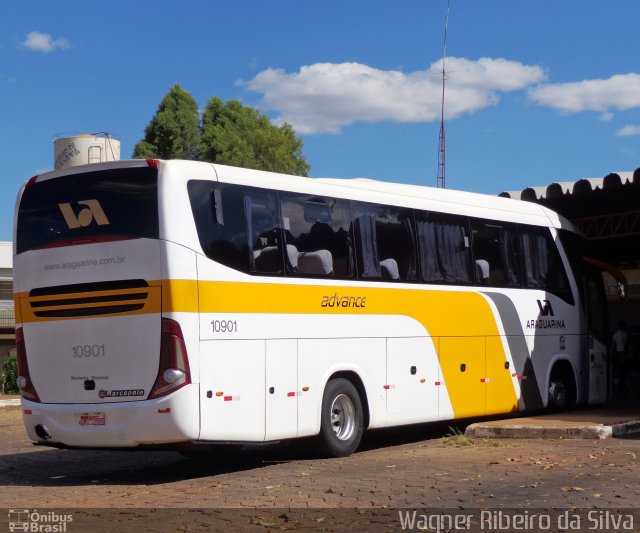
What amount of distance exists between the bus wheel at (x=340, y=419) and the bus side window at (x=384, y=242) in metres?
1.56

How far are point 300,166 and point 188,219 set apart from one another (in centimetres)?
5763

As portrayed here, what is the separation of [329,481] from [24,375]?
3.97m

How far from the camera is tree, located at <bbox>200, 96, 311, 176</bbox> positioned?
209 ft

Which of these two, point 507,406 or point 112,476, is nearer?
point 112,476

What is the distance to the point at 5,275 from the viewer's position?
57.9 metres

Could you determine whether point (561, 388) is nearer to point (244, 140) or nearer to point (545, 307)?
point (545, 307)

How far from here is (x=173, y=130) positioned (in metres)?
63.4

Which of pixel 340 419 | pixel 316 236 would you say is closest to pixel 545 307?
pixel 340 419

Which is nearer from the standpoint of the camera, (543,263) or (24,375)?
(24,375)

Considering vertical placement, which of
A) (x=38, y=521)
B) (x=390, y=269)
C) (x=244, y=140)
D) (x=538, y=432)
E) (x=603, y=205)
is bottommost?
(x=38, y=521)

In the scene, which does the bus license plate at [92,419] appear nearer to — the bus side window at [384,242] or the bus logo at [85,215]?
the bus logo at [85,215]

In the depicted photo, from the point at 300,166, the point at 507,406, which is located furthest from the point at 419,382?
the point at 300,166

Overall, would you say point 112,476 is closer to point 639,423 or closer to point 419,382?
point 419,382

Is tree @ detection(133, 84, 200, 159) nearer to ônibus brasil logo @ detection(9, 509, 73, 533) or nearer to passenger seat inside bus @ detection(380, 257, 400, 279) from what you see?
passenger seat inside bus @ detection(380, 257, 400, 279)
